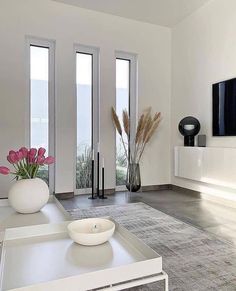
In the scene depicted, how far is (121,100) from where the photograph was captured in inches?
169

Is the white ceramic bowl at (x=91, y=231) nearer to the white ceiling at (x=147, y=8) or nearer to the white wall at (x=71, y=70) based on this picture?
the white wall at (x=71, y=70)

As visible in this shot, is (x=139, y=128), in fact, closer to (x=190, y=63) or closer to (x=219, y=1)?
(x=190, y=63)

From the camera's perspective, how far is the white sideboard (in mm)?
3098

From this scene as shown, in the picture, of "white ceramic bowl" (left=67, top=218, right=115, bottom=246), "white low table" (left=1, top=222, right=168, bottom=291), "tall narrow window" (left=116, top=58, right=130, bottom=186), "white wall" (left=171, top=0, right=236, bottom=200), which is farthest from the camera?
"tall narrow window" (left=116, top=58, right=130, bottom=186)

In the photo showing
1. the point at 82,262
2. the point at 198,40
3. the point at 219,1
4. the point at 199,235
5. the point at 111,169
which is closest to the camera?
the point at 82,262

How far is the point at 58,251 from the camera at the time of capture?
119cm

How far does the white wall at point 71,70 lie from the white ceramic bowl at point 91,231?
8.30 ft

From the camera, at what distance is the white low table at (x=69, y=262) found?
0.91 metres

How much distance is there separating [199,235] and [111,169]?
6.97 ft

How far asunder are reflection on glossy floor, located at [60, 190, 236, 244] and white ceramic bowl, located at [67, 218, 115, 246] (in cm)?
134

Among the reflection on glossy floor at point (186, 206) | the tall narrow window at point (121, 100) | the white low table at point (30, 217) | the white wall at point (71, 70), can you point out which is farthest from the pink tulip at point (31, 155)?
the tall narrow window at point (121, 100)

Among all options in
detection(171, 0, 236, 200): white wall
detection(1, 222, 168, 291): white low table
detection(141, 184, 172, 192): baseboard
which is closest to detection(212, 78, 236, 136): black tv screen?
detection(171, 0, 236, 200): white wall

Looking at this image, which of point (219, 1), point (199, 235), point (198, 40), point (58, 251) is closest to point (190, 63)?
point (198, 40)

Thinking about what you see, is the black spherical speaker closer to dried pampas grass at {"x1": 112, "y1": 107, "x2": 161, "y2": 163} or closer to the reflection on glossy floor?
dried pampas grass at {"x1": 112, "y1": 107, "x2": 161, "y2": 163}
